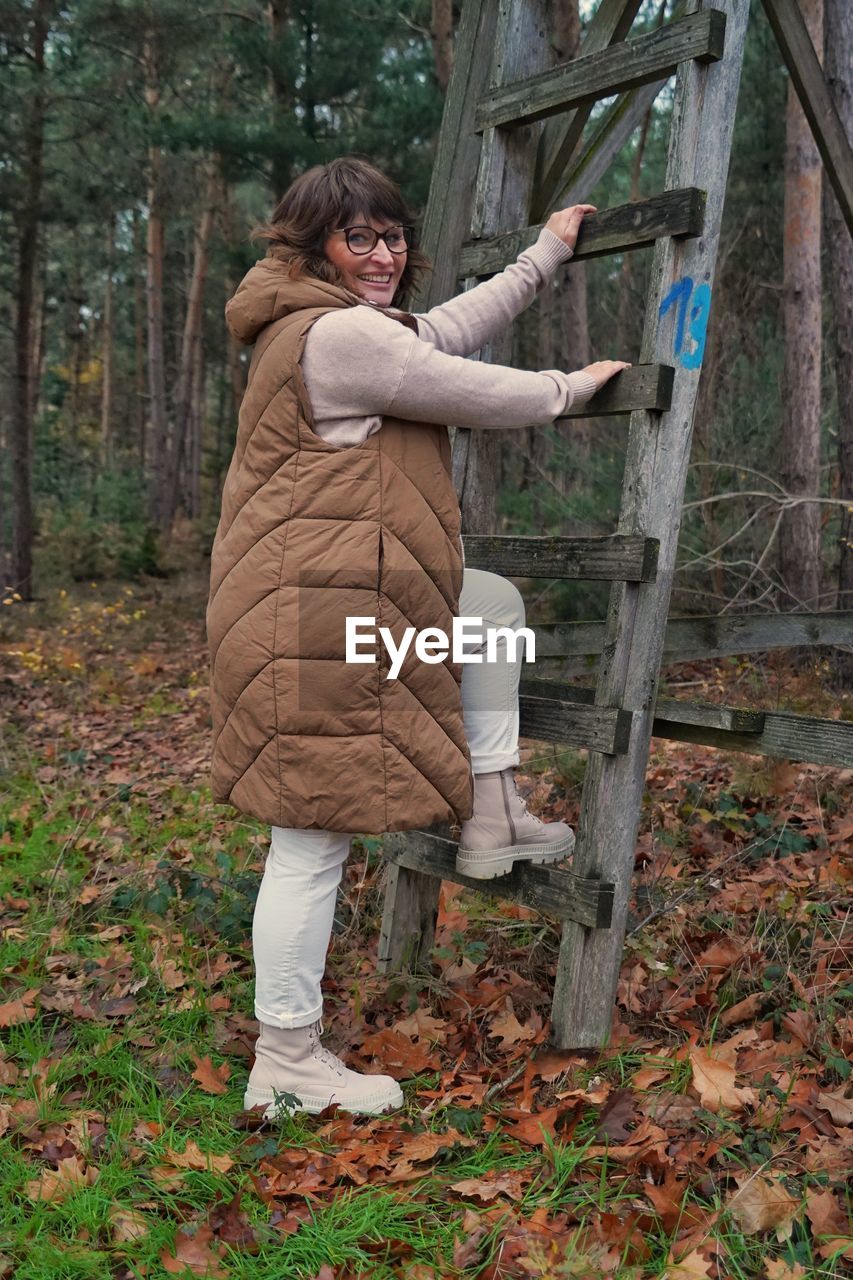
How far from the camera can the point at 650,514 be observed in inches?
114

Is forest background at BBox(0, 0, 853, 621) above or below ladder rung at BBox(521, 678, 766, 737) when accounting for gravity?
above

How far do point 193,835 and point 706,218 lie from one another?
3490mm

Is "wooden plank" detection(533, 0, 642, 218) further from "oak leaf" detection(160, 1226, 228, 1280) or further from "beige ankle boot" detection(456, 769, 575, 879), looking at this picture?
"oak leaf" detection(160, 1226, 228, 1280)

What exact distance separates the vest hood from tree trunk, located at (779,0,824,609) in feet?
17.7

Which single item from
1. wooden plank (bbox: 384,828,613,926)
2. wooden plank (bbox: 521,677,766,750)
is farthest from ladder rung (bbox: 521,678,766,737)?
wooden plank (bbox: 384,828,613,926)

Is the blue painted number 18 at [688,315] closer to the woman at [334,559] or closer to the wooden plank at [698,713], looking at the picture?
the woman at [334,559]

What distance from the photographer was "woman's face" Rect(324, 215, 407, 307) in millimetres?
2703

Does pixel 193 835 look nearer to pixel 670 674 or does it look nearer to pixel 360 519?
pixel 360 519

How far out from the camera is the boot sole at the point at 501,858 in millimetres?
2973

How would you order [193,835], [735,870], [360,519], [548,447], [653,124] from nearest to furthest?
1. [360,519]
2. [735,870]
3. [193,835]
4. [548,447]
5. [653,124]

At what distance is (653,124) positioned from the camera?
1819cm

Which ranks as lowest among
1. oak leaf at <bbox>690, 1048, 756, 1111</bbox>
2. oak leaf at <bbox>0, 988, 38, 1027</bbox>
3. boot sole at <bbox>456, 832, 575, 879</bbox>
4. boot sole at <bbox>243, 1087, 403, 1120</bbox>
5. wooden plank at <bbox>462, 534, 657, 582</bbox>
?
oak leaf at <bbox>0, 988, 38, 1027</bbox>

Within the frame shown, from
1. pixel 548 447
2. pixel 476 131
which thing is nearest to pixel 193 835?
pixel 476 131

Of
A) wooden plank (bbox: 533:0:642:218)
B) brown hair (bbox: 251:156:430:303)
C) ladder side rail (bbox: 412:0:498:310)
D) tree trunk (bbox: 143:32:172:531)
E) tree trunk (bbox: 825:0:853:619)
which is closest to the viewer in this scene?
brown hair (bbox: 251:156:430:303)
